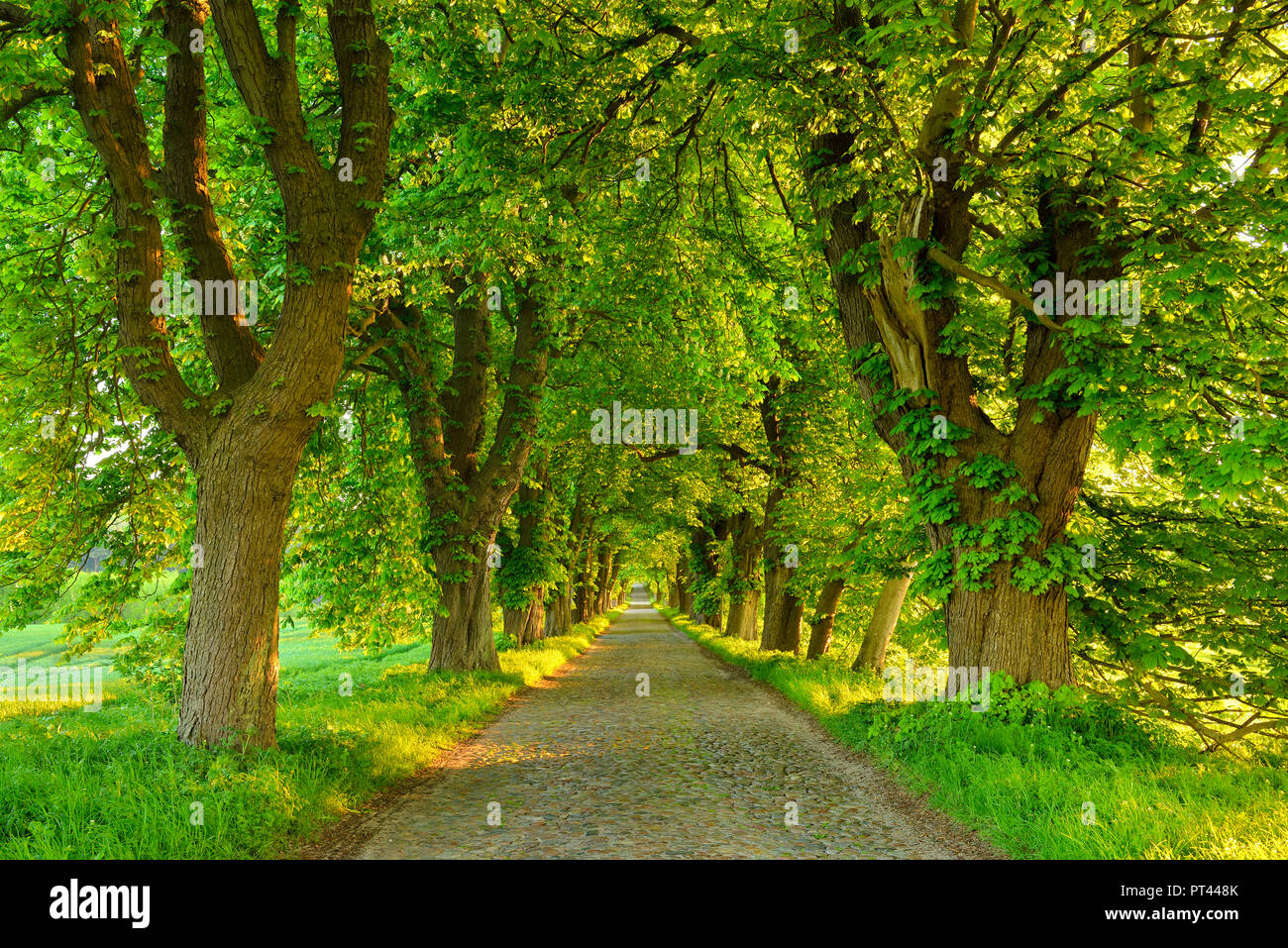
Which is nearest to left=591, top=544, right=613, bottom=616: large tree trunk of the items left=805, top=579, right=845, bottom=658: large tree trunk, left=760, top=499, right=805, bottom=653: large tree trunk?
left=760, top=499, right=805, bottom=653: large tree trunk

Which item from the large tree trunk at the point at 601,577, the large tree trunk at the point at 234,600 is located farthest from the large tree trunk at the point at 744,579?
the large tree trunk at the point at 601,577

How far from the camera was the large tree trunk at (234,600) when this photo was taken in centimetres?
671

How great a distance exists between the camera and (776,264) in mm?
13195

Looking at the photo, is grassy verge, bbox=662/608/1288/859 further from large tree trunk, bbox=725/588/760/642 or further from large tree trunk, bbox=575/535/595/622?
large tree trunk, bbox=575/535/595/622

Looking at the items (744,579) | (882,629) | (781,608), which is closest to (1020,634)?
(882,629)

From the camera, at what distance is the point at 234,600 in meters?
6.80

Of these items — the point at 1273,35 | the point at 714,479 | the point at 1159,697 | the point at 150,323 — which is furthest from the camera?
the point at 714,479

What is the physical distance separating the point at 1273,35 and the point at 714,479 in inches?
700

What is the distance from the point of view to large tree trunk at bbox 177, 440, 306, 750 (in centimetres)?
671

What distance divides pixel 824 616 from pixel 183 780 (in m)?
14.4

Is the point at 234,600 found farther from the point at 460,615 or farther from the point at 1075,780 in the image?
the point at 460,615

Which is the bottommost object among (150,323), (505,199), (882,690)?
(882,690)
